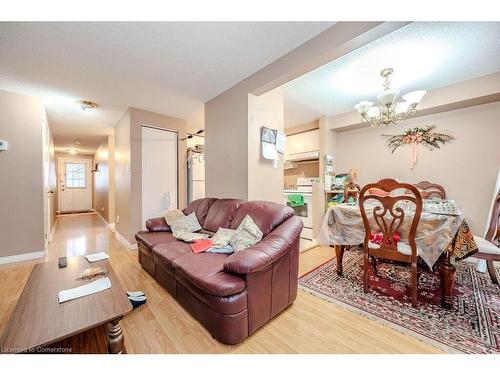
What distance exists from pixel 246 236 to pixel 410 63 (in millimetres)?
2562

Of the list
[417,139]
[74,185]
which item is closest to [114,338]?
[417,139]

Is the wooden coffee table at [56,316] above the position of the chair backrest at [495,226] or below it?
below

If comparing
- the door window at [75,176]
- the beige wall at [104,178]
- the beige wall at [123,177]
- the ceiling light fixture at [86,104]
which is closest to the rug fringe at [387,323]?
the beige wall at [123,177]

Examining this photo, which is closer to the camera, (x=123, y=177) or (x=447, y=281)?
(x=447, y=281)

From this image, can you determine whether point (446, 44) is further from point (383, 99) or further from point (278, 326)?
point (278, 326)

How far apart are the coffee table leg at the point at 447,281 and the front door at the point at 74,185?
10.3 metres

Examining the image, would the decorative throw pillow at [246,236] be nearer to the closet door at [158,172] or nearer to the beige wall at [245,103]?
the beige wall at [245,103]

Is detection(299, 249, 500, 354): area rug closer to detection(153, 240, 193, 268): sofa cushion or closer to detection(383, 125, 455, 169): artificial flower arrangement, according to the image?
detection(153, 240, 193, 268): sofa cushion

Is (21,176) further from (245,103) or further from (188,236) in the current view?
(245,103)

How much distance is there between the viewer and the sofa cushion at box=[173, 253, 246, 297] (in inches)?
50.9

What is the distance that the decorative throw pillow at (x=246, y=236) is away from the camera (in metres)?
1.83

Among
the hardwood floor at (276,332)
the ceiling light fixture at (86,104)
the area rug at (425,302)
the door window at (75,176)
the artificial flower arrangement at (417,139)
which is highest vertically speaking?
the ceiling light fixture at (86,104)

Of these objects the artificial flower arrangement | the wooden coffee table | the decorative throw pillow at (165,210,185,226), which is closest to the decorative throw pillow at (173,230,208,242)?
the decorative throw pillow at (165,210,185,226)

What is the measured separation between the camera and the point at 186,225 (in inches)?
101
